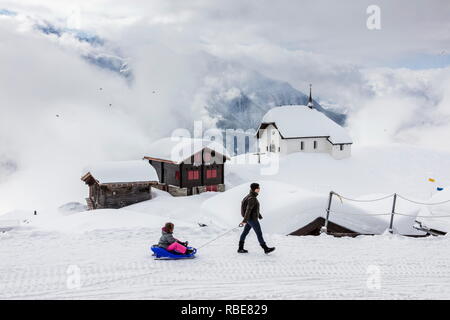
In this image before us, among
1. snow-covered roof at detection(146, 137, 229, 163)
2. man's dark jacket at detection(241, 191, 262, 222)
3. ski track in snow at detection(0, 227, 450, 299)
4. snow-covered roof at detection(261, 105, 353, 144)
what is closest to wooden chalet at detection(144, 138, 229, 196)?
snow-covered roof at detection(146, 137, 229, 163)

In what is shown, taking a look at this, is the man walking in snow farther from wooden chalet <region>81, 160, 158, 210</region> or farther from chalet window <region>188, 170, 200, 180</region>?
chalet window <region>188, 170, 200, 180</region>

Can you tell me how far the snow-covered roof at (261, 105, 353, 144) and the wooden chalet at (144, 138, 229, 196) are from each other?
41.6ft

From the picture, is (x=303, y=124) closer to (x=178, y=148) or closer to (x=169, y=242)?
(x=178, y=148)

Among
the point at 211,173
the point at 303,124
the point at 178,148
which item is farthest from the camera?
the point at 303,124

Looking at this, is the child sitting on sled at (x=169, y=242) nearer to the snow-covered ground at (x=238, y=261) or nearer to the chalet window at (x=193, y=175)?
the snow-covered ground at (x=238, y=261)

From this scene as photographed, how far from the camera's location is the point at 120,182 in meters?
26.7

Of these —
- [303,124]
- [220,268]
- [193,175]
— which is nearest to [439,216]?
[220,268]

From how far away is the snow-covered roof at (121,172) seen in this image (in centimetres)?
2652

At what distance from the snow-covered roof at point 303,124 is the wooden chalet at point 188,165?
12.7 m

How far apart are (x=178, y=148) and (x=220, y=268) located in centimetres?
2202

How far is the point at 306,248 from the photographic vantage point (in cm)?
1073

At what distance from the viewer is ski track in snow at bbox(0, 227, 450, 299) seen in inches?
303

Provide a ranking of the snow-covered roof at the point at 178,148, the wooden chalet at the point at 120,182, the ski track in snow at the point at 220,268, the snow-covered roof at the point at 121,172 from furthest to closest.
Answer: the snow-covered roof at the point at 178,148, the wooden chalet at the point at 120,182, the snow-covered roof at the point at 121,172, the ski track in snow at the point at 220,268

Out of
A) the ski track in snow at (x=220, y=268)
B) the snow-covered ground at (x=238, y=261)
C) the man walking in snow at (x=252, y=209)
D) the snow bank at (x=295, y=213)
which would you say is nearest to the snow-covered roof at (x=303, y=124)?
Answer: the snow-covered ground at (x=238, y=261)
